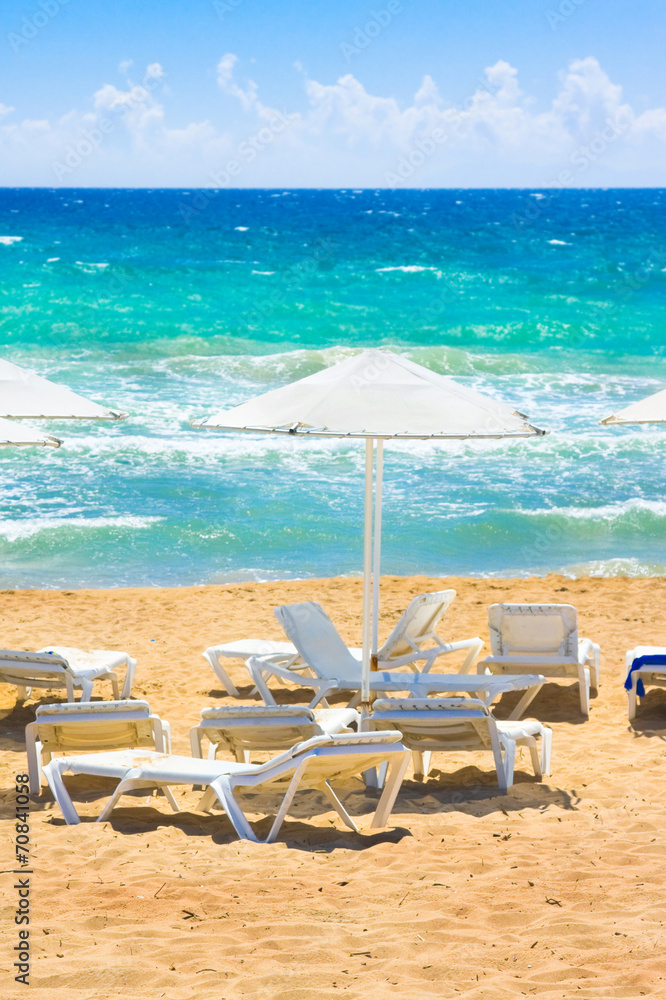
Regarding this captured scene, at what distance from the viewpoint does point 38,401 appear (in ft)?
21.5

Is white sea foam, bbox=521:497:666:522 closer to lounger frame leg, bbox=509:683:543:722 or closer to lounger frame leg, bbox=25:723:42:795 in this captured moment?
lounger frame leg, bbox=509:683:543:722

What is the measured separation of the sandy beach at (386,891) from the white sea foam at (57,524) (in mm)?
6199

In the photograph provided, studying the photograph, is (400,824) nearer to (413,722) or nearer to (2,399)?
(413,722)

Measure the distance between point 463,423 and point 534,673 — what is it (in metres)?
2.56

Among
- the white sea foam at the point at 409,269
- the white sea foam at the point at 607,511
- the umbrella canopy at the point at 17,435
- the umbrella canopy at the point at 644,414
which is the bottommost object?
the white sea foam at the point at 607,511

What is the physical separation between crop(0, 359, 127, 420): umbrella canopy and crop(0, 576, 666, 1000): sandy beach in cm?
202

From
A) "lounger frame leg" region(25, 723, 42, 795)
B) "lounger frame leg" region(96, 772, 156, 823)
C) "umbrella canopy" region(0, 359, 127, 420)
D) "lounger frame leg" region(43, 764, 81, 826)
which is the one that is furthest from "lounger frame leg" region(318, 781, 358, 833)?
"umbrella canopy" region(0, 359, 127, 420)

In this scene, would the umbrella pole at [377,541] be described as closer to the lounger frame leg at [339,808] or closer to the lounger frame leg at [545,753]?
the lounger frame leg at [545,753]

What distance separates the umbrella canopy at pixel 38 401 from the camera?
6430mm

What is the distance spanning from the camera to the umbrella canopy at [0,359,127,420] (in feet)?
21.1

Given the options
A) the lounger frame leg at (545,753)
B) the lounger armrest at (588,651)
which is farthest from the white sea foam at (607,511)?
the lounger frame leg at (545,753)

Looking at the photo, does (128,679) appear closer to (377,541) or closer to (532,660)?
(377,541)

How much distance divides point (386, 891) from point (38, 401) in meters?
3.76

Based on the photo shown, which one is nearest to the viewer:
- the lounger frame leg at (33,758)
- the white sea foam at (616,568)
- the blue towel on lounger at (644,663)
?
the lounger frame leg at (33,758)
